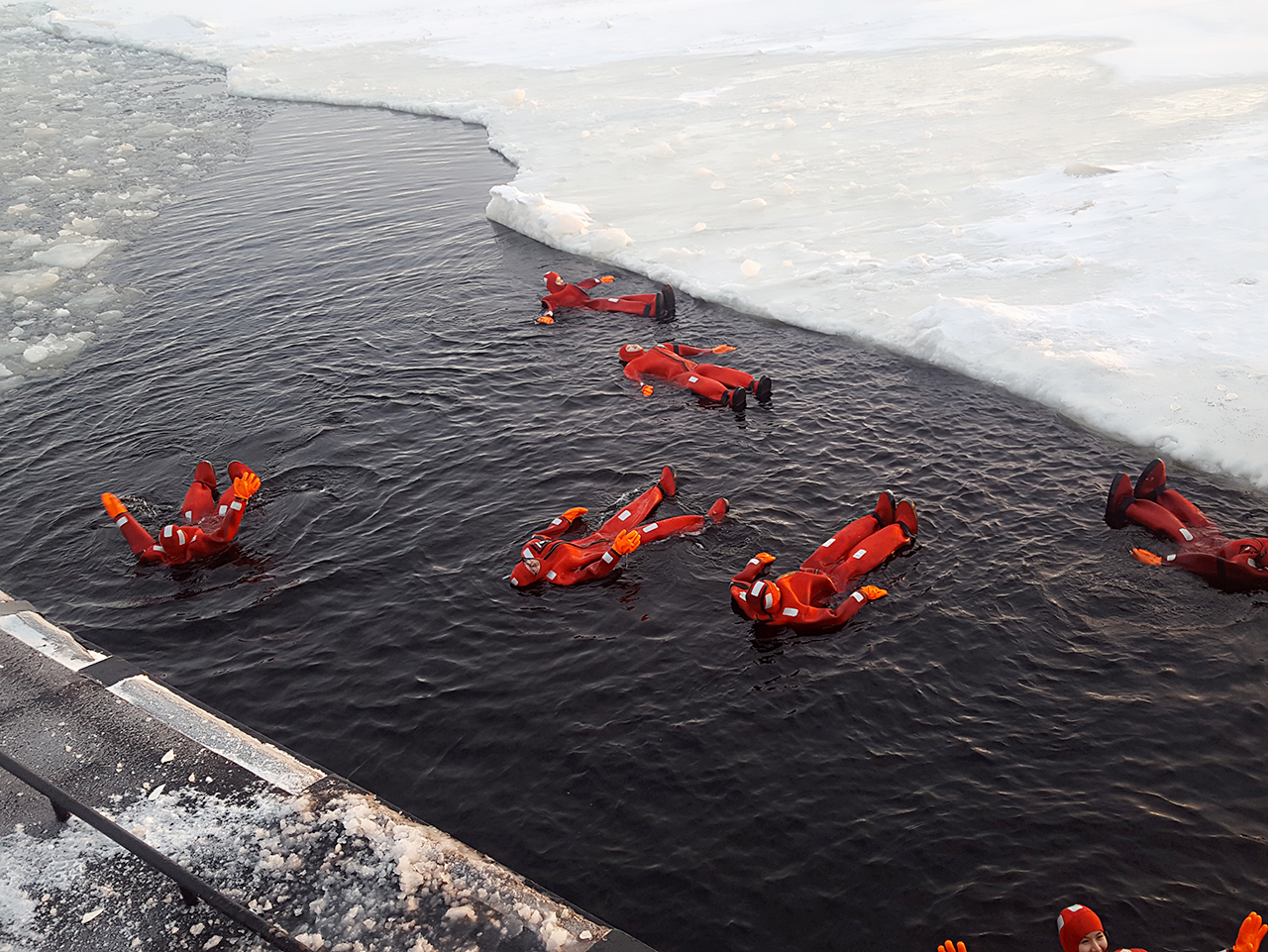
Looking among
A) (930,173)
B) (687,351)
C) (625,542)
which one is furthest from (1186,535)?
(930,173)

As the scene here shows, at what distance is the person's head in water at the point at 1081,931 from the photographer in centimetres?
758

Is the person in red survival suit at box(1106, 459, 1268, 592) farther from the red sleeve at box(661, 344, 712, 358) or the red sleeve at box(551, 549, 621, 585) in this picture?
the red sleeve at box(661, 344, 712, 358)

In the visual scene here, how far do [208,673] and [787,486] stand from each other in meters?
8.34

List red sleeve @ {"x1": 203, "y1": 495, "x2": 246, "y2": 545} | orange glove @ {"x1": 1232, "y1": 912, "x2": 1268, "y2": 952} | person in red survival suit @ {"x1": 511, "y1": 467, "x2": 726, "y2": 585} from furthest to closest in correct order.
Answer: red sleeve @ {"x1": 203, "y1": 495, "x2": 246, "y2": 545}
person in red survival suit @ {"x1": 511, "y1": 467, "x2": 726, "y2": 585}
orange glove @ {"x1": 1232, "y1": 912, "x2": 1268, "y2": 952}

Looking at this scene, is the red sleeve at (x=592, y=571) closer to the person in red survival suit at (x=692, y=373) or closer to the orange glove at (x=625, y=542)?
the orange glove at (x=625, y=542)

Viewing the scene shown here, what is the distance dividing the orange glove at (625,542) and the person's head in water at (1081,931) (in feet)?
21.3

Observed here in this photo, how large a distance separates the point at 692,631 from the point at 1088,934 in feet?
17.5

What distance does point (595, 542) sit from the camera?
1279cm

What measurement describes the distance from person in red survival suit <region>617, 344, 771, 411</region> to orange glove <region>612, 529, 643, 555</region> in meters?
4.36

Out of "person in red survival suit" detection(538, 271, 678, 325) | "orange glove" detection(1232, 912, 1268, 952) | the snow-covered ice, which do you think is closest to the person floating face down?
"orange glove" detection(1232, 912, 1268, 952)

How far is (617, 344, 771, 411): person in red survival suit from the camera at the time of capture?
16.1m

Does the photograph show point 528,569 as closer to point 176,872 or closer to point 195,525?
point 195,525

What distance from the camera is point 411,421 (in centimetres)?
1636

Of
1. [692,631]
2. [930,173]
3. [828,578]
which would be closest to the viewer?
[692,631]
